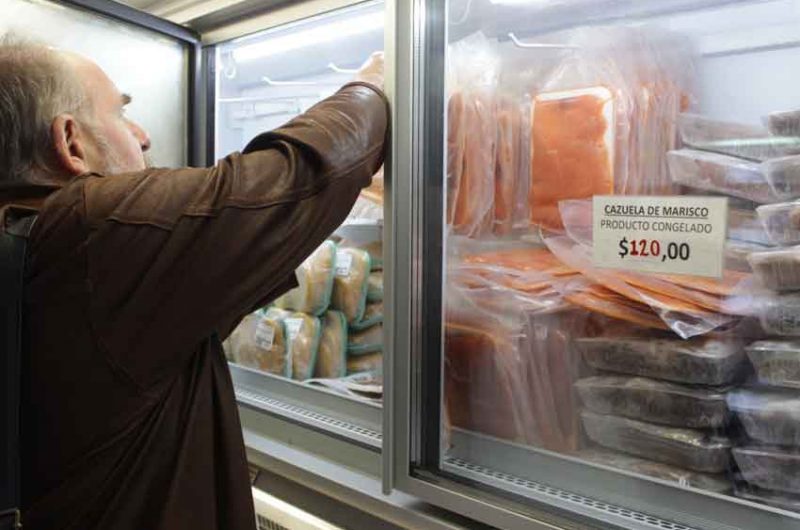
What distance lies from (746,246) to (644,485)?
38 cm

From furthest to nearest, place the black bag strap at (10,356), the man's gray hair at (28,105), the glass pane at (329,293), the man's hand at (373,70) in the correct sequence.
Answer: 1. the glass pane at (329,293)
2. the man's hand at (373,70)
3. the man's gray hair at (28,105)
4. the black bag strap at (10,356)

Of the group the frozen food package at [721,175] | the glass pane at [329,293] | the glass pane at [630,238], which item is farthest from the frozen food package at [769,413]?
the glass pane at [329,293]

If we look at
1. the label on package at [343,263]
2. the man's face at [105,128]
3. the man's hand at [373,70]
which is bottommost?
the label on package at [343,263]

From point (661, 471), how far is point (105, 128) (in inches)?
38.2

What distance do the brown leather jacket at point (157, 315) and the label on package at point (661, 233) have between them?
38 centimetres

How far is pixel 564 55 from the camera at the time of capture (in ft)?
3.90

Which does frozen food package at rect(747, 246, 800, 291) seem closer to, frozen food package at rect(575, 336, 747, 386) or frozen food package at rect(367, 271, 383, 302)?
frozen food package at rect(575, 336, 747, 386)

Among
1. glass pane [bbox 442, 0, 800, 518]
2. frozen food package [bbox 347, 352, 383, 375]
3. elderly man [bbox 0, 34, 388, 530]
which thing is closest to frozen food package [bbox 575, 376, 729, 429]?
glass pane [bbox 442, 0, 800, 518]

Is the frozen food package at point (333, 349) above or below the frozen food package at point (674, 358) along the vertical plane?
below

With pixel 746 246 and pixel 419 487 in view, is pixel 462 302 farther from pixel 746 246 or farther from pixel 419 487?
pixel 746 246

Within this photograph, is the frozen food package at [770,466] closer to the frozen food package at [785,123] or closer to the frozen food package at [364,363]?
the frozen food package at [785,123]

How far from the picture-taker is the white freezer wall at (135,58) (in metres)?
1.43

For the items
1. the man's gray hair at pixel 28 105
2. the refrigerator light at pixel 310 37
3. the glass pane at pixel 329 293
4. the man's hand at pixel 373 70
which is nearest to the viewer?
the man's gray hair at pixel 28 105

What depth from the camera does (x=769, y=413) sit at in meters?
0.91
